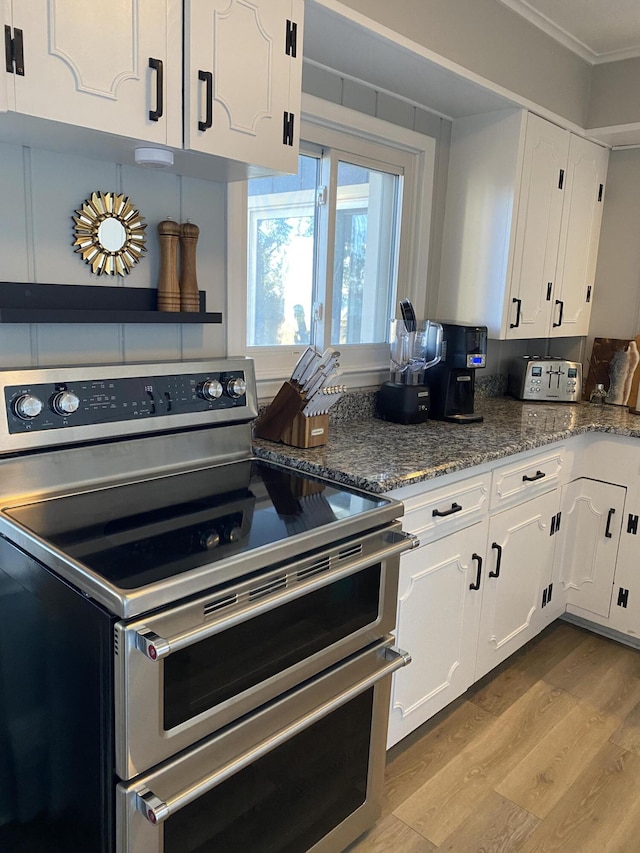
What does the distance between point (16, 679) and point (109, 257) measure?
3.23 feet

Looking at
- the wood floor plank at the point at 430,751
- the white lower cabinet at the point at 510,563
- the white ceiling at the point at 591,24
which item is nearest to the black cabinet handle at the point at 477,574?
the white lower cabinet at the point at 510,563

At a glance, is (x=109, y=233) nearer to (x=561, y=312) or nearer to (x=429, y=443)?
(x=429, y=443)

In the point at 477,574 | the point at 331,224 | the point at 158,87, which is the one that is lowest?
the point at 477,574

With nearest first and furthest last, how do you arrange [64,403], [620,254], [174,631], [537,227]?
[174,631], [64,403], [537,227], [620,254]

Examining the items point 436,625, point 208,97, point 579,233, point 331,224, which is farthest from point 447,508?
point 579,233

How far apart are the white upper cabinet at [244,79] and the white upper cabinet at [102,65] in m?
0.04

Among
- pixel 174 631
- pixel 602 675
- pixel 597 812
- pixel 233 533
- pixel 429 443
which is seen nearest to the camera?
pixel 174 631

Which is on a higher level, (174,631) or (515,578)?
(174,631)

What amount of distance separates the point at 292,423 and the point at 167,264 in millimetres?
553

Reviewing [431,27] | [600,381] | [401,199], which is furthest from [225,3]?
[600,381]

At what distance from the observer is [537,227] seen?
2650 millimetres

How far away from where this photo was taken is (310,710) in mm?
1332

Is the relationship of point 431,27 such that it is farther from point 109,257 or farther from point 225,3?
point 109,257

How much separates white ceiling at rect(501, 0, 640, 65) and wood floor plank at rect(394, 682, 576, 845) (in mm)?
2426
